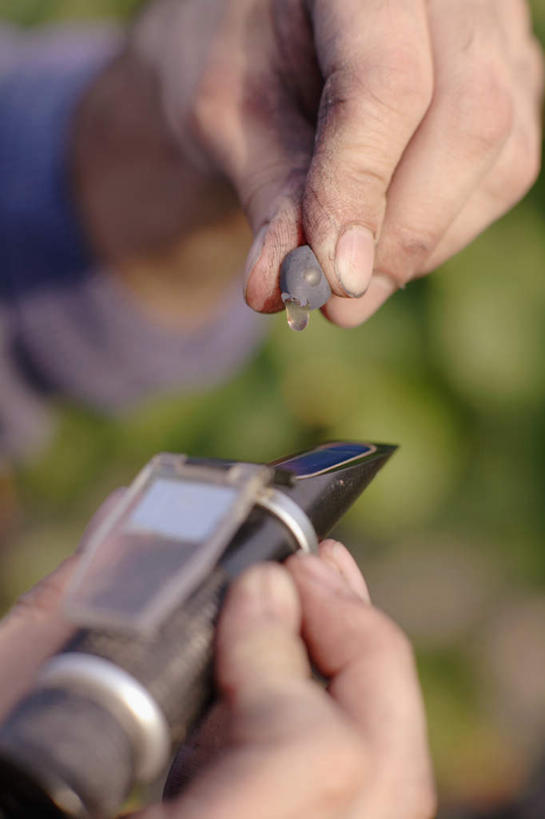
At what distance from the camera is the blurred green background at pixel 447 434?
5.37 feet

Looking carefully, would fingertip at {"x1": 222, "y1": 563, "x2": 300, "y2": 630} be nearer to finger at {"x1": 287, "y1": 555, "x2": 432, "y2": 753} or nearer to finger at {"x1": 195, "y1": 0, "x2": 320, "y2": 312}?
finger at {"x1": 287, "y1": 555, "x2": 432, "y2": 753}

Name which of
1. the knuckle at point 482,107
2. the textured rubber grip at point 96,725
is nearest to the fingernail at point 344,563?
the textured rubber grip at point 96,725

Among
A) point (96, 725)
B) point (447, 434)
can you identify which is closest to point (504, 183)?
point (96, 725)

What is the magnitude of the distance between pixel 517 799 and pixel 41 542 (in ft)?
3.46

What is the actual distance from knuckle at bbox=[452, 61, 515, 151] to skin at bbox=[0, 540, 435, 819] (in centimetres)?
40

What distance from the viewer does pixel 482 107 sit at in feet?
2.43

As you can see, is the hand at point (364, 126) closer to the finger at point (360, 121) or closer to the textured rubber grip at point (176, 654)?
the finger at point (360, 121)

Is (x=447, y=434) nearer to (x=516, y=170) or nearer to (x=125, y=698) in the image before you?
(x=516, y=170)

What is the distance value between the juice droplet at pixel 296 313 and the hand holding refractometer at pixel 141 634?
14 cm

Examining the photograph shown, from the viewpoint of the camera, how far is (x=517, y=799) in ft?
4.89

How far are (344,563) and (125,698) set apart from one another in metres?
0.21

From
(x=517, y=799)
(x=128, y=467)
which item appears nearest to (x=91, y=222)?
(x=128, y=467)

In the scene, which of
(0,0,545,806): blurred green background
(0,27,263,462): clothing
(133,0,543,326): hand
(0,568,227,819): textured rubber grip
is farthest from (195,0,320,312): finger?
(0,0,545,806): blurred green background

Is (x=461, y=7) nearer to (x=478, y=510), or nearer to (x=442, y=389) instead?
(x=442, y=389)
